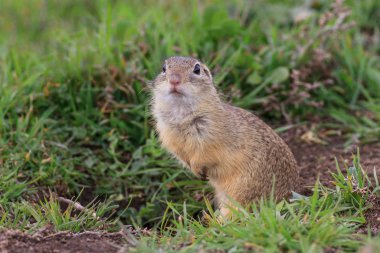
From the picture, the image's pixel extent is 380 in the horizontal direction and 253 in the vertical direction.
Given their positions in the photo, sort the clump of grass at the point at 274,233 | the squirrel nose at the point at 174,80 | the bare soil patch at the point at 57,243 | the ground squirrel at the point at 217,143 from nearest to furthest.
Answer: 1. the clump of grass at the point at 274,233
2. the bare soil patch at the point at 57,243
3. the squirrel nose at the point at 174,80
4. the ground squirrel at the point at 217,143

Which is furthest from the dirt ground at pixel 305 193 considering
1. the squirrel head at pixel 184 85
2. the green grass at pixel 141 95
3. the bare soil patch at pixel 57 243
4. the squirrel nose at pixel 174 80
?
the squirrel nose at pixel 174 80

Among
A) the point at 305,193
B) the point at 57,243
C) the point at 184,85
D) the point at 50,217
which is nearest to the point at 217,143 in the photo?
the point at 184,85

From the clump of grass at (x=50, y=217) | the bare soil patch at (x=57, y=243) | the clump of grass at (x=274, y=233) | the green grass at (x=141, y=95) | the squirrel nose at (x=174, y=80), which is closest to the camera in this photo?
the clump of grass at (x=274, y=233)

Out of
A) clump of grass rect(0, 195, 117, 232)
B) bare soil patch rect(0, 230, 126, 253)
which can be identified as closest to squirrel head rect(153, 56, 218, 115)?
→ clump of grass rect(0, 195, 117, 232)

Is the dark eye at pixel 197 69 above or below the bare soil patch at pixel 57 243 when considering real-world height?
A: above

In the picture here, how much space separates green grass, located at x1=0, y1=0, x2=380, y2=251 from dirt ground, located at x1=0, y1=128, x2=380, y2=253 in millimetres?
181

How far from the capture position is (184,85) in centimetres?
512

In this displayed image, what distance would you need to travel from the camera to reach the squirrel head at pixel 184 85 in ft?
16.8

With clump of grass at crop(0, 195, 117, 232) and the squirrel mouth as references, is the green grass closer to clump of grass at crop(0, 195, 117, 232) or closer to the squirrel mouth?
clump of grass at crop(0, 195, 117, 232)

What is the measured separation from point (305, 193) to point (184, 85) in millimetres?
1337

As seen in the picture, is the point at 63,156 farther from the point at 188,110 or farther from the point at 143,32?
the point at 143,32

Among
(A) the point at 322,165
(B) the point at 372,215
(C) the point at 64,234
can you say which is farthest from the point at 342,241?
(A) the point at 322,165

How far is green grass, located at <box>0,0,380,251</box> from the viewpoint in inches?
220

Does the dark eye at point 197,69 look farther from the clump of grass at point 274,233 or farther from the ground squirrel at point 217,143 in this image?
the clump of grass at point 274,233
